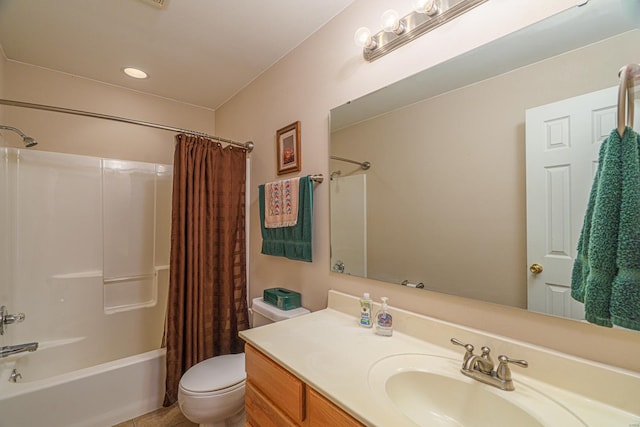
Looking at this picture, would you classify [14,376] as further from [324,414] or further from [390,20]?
[390,20]

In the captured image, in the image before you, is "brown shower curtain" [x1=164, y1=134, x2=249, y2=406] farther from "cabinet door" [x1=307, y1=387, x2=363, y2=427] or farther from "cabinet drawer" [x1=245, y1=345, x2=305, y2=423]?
"cabinet door" [x1=307, y1=387, x2=363, y2=427]

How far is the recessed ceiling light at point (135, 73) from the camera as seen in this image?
6.58 ft

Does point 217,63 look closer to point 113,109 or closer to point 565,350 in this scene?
point 113,109

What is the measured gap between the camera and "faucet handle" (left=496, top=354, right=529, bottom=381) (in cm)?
77

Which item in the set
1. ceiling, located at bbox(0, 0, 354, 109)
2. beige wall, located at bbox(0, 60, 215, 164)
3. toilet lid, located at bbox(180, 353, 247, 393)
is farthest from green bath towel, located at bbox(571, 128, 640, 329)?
beige wall, located at bbox(0, 60, 215, 164)

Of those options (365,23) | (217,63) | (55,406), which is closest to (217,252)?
(55,406)

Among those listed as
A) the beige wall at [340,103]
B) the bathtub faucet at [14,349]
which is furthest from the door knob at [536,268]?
the bathtub faucet at [14,349]

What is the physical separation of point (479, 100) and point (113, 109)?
8.81 feet

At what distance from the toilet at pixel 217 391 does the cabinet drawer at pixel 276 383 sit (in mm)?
441

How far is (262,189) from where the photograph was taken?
1.87 m

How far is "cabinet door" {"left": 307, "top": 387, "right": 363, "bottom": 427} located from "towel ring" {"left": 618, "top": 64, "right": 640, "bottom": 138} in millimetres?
985

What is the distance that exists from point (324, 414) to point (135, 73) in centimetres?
255

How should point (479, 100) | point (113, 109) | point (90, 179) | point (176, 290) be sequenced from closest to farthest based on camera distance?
point (479, 100), point (176, 290), point (90, 179), point (113, 109)

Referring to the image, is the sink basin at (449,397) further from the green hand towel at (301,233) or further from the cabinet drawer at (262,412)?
the green hand towel at (301,233)
